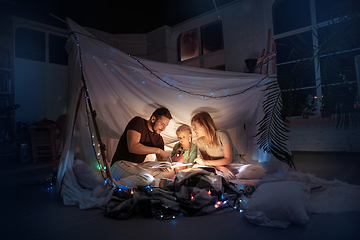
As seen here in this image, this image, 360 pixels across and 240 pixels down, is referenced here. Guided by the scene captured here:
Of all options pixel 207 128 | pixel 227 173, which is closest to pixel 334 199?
pixel 227 173

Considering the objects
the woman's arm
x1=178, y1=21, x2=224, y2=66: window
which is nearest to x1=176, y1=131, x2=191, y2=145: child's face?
the woman's arm

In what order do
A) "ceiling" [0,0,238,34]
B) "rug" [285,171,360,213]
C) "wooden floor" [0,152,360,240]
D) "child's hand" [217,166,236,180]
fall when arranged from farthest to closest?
"ceiling" [0,0,238,34], "child's hand" [217,166,236,180], "rug" [285,171,360,213], "wooden floor" [0,152,360,240]

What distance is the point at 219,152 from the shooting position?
9.24 ft

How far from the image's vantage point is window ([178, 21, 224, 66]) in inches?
257

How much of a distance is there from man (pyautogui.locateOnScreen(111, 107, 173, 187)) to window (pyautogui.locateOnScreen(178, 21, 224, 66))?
13.4 ft

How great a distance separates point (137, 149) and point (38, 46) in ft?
18.5

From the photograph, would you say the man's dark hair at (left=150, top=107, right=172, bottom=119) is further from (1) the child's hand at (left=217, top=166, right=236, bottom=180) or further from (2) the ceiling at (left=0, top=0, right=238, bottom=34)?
(2) the ceiling at (left=0, top=0, right=238, bottom=34)

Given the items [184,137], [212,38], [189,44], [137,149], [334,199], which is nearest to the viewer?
[334,199]

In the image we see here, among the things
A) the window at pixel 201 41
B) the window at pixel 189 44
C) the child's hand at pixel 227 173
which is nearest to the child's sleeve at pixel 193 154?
the child's hand at pixel 227 173

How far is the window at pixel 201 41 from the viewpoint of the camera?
21.4 ft

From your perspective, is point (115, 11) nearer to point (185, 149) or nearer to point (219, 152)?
point (185, 149)

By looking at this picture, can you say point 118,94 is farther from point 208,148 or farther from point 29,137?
point 29,137

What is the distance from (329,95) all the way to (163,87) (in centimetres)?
230

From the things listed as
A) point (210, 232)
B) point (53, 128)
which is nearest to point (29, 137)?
point (53, 128)
